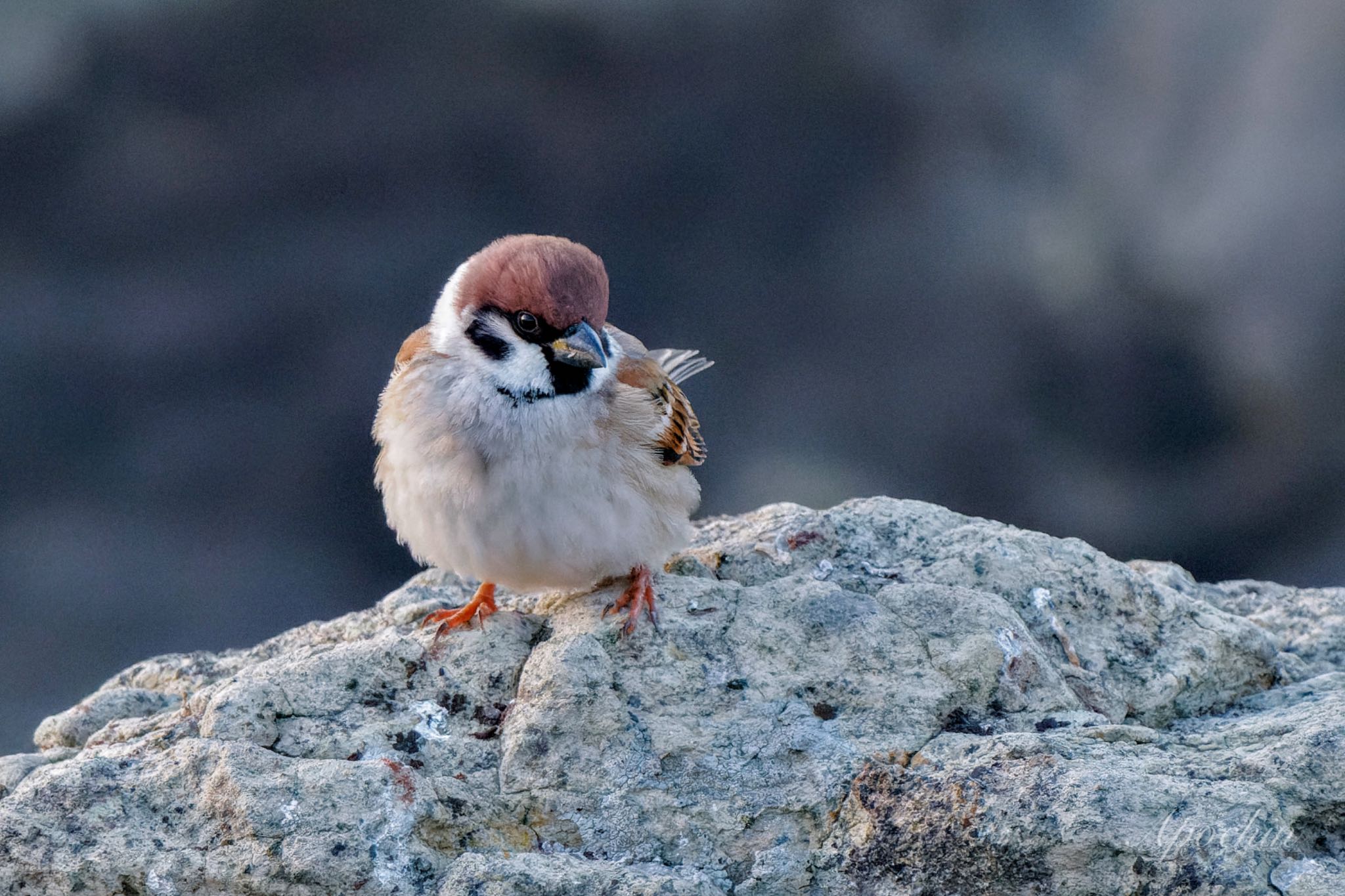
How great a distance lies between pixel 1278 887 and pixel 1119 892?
0.84 ft

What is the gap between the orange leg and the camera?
308 cm

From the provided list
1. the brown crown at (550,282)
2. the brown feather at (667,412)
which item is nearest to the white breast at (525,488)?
the brown feather at (667,412)

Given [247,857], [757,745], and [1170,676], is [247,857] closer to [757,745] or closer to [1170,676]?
[757,745]

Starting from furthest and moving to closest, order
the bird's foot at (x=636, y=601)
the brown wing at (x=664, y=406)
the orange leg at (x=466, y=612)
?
the brown wing at (x=664, y=406), the orange leg at (x=466, y=612), the bird's foot at (x=636, y=601)

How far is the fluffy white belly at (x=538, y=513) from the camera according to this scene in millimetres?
3162

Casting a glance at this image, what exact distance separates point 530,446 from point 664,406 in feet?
1.75

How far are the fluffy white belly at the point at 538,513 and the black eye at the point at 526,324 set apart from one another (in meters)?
0.30

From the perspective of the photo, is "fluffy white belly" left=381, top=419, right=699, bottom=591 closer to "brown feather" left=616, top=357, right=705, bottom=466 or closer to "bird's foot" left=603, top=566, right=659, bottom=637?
"bird's foot" left=603, top=566, right=659, bottom=637

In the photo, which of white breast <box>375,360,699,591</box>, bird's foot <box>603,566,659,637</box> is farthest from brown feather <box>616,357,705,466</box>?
bird's foot <box>603,566,659,637</box>

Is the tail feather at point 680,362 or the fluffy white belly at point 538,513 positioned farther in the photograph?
the tail feather at point 680,362

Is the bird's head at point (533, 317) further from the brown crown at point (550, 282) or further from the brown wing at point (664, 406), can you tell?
the brown wing at point (664, 406)

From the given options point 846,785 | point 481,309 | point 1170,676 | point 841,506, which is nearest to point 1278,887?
point 846,785

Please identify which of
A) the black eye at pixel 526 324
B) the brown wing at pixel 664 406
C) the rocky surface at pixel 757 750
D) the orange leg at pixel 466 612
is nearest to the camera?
the rocky surface at pixel 757 750

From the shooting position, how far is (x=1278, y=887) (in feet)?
6.86
